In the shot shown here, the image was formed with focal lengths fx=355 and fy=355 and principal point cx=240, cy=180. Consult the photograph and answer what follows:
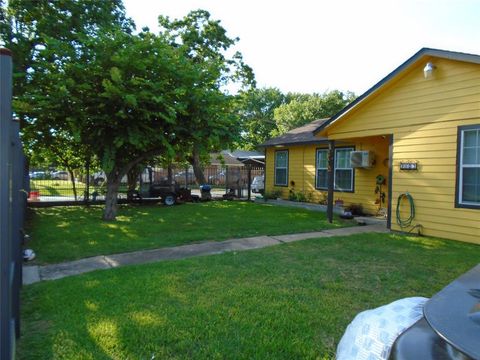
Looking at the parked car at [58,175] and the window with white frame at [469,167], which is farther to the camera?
the parked car at [58,175]

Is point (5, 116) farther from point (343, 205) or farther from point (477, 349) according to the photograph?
point (343, 205)

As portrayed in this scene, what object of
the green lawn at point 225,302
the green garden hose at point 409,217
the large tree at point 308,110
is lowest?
the green lawn at point 225,302

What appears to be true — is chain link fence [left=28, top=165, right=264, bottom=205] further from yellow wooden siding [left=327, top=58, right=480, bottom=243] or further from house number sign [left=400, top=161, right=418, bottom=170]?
house number sign [left=400, top=161, right=418, bottom=170]

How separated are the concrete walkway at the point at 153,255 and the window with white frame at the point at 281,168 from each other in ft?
23.3

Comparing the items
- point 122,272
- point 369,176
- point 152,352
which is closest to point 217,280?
point 122,272

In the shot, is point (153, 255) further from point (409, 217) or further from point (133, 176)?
point (133, 176)

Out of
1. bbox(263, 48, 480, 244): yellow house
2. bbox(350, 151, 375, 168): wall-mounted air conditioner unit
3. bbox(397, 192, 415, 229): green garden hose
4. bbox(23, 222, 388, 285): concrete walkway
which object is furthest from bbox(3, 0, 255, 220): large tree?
bbox(397, 192, 415, 229): green garden hose

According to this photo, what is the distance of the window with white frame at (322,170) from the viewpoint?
13.4 metres

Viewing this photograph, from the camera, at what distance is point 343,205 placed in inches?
491

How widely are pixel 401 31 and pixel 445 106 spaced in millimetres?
3115

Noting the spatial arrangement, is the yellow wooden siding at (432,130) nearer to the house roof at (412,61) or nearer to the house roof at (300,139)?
the house roof at (412,61)

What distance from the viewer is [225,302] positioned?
13.3ft

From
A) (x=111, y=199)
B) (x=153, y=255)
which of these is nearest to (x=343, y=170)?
(x=111, y=199)

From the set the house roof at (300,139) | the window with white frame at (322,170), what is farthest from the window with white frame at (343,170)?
the house roof at (300,139)
